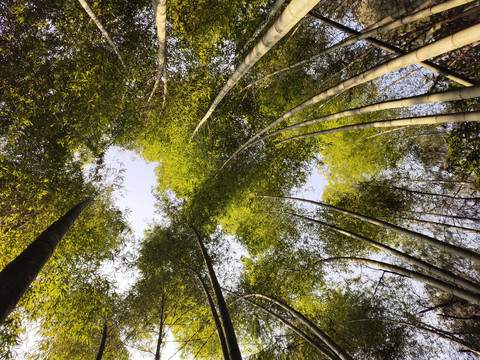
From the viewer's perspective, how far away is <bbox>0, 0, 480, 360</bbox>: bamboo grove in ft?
7.77

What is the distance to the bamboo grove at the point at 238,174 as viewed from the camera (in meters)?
2.37

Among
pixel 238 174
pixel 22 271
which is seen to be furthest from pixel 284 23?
pixel 238 174

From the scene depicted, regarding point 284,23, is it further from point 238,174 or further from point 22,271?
point 238,174

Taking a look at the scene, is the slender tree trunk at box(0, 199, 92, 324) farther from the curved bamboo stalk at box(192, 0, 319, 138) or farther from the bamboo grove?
the curved bamboo stalk at box(192, 0, 319, 138)

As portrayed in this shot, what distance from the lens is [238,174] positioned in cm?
622

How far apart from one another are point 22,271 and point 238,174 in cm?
510

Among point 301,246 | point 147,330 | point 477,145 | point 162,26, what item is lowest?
point 147,330

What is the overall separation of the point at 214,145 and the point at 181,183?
1730 mm

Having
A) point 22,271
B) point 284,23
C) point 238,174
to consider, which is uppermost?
point 238,174

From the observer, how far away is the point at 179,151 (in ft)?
18.6

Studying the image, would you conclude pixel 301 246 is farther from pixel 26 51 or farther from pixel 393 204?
pixel 26 51

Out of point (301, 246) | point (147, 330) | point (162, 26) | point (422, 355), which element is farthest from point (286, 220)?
point (162, 26)

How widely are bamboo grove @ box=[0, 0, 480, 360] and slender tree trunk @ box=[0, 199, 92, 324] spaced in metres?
0.01

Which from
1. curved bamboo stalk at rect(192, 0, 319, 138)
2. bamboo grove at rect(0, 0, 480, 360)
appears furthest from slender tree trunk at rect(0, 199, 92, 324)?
curved bamboo stalk at rect(192, 0, 319, 138)
